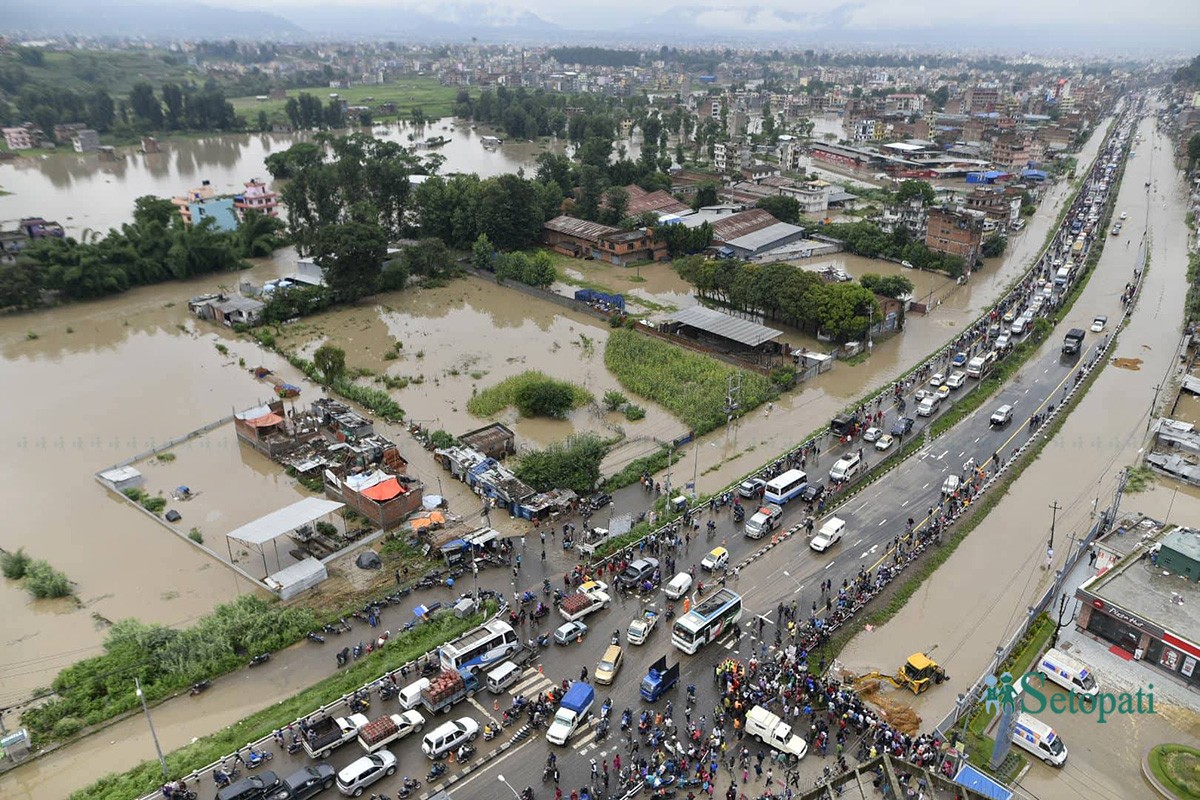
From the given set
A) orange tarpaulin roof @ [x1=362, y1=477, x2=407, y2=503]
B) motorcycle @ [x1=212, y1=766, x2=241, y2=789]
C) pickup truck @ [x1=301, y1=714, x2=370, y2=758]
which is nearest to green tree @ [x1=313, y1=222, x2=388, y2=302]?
orange tarpaulin roof @ [x1=362, y1=477, x2=407, y2=503]

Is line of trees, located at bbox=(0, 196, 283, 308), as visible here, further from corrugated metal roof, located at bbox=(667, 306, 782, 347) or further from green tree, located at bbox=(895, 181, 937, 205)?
green tree, located at bbox=(895, 181, 937, 205)

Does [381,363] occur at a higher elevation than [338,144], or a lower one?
lower

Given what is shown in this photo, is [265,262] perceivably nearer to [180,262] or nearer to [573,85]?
[180,262]

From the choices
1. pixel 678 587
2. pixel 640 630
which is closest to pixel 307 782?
pixel 640 630

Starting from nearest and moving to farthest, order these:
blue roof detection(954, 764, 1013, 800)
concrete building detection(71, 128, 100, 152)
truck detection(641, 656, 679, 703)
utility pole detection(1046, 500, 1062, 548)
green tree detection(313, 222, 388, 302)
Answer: blue roof detection(954, 764, 1013, 800), truck detection(641, 656, 679, 703), utility pole detection(1046, 500, 1062, 548), green tree detection(313, 222, 388, 302), concrete building detection(71, 128, 100, 152)

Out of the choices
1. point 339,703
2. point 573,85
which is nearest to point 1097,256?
point 339,703

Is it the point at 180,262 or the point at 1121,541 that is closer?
the point at 1121,541

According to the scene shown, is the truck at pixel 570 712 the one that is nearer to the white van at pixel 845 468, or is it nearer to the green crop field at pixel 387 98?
the white van at pixel 845 468
